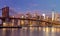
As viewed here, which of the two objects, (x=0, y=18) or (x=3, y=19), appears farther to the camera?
(x=3, y=19)

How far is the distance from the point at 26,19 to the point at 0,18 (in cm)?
377

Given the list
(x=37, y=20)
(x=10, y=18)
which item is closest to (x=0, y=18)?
(x=10, y=18)

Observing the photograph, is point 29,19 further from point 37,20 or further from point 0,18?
point 0,18

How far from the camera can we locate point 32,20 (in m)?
26.3

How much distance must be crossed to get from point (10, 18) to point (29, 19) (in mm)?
2218

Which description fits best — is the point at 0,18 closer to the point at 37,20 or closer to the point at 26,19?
the point at 26,19

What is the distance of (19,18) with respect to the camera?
25625 millimetres

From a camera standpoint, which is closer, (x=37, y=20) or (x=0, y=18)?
(x=0, y=18)

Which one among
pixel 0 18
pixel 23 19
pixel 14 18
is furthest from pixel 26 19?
pixel 0 18

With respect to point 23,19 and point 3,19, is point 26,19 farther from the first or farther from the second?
point 3,19

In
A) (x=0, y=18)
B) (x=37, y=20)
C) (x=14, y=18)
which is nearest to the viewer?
(x=0, y=18)

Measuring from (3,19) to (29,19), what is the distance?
2599mm

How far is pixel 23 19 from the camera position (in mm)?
26641

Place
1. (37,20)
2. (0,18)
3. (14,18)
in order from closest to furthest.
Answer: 1. (0,18)
2. (14,18)
3. (37,20)
